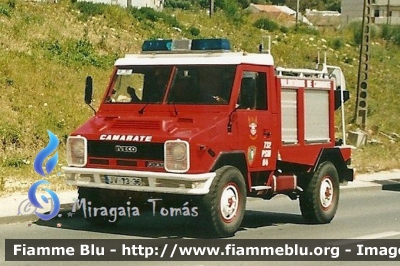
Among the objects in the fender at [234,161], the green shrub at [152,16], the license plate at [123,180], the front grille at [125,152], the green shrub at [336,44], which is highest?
the green shrub at [152,16]

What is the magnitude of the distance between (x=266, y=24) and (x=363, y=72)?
10667 mm

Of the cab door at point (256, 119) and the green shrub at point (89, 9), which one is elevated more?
the green shrub at point (89, 9)

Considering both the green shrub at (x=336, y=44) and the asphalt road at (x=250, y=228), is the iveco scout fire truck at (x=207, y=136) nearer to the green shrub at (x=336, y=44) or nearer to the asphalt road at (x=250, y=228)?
the asphalt road at (x=250, y=228)

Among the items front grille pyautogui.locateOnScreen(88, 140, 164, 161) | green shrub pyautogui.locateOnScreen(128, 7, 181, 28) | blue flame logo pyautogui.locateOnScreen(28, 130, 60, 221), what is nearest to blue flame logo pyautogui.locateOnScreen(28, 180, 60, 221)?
blue flame logo pyautogui.locateOnScreen(28, 130, 60, 221)

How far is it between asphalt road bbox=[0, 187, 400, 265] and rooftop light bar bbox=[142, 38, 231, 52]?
2587 mm

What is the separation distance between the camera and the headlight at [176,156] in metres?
10.9

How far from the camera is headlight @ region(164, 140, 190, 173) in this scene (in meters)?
10.9

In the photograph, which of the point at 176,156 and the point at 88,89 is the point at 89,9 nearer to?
the point at 88,89

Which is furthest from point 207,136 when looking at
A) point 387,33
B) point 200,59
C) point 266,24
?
point 387,33

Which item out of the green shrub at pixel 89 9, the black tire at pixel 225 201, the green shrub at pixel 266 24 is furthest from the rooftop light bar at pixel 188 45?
the green shrub at pixel 266 24

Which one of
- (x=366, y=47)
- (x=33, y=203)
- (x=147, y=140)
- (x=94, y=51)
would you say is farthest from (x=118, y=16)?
(x=147, y=140)

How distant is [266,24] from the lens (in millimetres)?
40688

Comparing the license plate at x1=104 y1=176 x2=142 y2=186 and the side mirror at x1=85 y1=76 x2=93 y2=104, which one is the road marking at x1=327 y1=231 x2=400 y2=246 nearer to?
the license plate at x1=104 y1=176 x2=142 y2=186

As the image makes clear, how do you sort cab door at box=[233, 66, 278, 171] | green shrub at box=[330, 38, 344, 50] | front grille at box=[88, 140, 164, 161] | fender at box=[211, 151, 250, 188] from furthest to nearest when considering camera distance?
green shrub at box=[330, 38, 344, 50] → cab door at box=[233, 66, 278, 171] → fender at box=[211, 151, 250, 188] → front grille at box=[88, 140, 164, 161]
